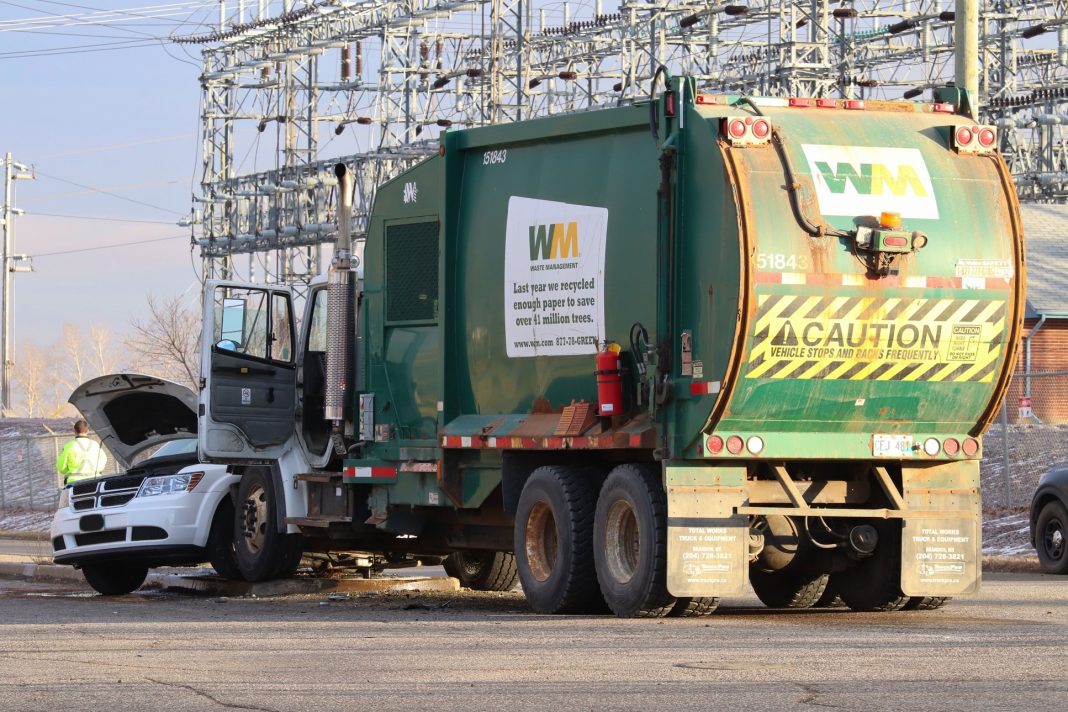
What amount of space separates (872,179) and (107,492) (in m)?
8.54

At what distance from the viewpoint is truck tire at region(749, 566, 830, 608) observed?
14.5 metres

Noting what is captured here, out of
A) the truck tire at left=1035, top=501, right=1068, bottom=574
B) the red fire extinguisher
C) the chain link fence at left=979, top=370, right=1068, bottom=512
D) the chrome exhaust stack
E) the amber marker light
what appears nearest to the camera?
the amber marker light

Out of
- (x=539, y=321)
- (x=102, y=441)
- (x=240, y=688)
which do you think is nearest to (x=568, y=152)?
(x=539, y=321)

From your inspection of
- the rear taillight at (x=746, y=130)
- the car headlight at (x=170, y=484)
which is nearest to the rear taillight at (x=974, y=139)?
the rear taillight at (x=746, y=130)

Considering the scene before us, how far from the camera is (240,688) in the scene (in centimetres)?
900

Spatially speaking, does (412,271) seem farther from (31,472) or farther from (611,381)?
(31,472)

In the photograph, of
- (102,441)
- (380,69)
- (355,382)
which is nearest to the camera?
(355,382)

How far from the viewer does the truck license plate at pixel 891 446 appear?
41.9ft

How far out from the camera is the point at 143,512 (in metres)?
17.0

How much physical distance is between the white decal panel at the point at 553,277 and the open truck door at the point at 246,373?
12.5 feet

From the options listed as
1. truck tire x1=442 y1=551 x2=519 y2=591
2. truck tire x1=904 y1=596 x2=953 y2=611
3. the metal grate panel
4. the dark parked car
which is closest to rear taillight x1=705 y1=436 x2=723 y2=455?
truck tire x1=904 y1=596 x2=953 y2=611

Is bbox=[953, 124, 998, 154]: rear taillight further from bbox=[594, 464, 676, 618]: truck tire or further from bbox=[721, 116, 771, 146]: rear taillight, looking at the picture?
bbox=[594, 464, 676, 618]: truck tire

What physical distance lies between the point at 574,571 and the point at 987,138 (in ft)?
14.1

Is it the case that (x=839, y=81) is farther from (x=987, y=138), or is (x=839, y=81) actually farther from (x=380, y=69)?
(x=987, y=138)
